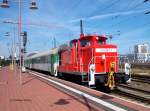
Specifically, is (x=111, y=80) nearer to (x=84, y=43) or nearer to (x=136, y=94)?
(x=136, y=94)

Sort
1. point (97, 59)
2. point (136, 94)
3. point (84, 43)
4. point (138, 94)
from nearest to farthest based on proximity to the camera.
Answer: point (136, 94), point (138, 94), point (97, 59), point (84, 43)

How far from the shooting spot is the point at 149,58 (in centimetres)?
4116

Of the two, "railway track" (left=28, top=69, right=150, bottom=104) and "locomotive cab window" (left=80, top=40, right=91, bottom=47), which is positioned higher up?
"locomotive cab window" (left=80, top=40, right=91, bottom=47)

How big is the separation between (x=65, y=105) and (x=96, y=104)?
120 cm

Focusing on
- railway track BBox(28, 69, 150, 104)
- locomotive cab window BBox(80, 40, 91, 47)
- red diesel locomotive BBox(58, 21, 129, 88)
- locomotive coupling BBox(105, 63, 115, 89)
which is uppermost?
locomotive cab window BBox(80, 40, 91, 47)

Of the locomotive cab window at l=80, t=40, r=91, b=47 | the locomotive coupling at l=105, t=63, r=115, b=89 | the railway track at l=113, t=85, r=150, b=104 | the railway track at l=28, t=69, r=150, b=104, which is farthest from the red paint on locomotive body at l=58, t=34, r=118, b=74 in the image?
the railway track at l=113, t=85, r=150, b=104

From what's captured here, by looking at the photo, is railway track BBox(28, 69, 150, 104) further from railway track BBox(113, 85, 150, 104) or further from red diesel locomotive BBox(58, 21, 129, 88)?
red diesel locomotive BBox(58, 21, 129, 88)

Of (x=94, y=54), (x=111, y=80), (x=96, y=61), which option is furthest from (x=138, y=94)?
(x=94, y=54)

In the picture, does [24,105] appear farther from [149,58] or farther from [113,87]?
[149,58]

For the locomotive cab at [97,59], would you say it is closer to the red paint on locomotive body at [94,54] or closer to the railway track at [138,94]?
the red paint on locomotive body at [94,54]

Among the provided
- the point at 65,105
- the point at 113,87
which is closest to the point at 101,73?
the point at 113,87

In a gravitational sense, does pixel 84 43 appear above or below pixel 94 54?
above

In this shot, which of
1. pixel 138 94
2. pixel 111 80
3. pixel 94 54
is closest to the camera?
pixel 138 94

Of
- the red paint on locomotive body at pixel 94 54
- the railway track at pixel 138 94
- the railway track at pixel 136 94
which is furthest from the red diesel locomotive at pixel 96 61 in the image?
the railway track at pixel 138 94
